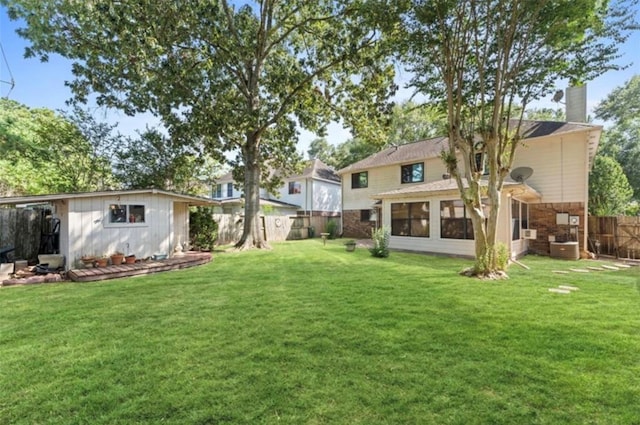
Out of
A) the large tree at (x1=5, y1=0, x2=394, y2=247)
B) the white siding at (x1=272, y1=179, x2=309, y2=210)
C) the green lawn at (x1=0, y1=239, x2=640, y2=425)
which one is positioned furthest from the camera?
the white siding at (x1=272, y1=179, x2=309, y2=210)

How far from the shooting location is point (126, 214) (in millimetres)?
8961

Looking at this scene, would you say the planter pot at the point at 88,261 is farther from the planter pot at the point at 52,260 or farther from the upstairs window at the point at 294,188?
the upstairs window at the point at 294,188

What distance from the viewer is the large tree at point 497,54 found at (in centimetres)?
679

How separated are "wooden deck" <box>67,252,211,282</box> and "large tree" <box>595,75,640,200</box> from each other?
96.7 ft

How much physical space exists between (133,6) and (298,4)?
606 cm

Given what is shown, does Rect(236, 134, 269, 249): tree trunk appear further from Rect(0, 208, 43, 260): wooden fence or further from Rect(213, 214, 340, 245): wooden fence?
Rect(0, 208, 43, 260): wooden fence

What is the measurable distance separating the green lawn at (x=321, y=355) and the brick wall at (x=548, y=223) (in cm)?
685

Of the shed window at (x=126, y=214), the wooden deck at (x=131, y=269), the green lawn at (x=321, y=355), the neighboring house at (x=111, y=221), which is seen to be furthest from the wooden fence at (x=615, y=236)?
the shed window at (x=126, y=214)

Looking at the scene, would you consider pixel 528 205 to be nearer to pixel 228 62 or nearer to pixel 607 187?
pixel 607 187

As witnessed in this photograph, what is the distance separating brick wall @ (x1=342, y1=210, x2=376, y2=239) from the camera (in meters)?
19.0

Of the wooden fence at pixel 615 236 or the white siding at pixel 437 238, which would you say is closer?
the white siding at pixel 437 238

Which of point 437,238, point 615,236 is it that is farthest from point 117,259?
point 615,236

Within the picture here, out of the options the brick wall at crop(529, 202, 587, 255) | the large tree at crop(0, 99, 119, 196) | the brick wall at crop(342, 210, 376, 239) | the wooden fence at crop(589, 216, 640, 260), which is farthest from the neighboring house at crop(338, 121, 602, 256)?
→ the large tree at crop(0, 99, 119, 196)

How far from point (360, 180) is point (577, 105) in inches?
442
